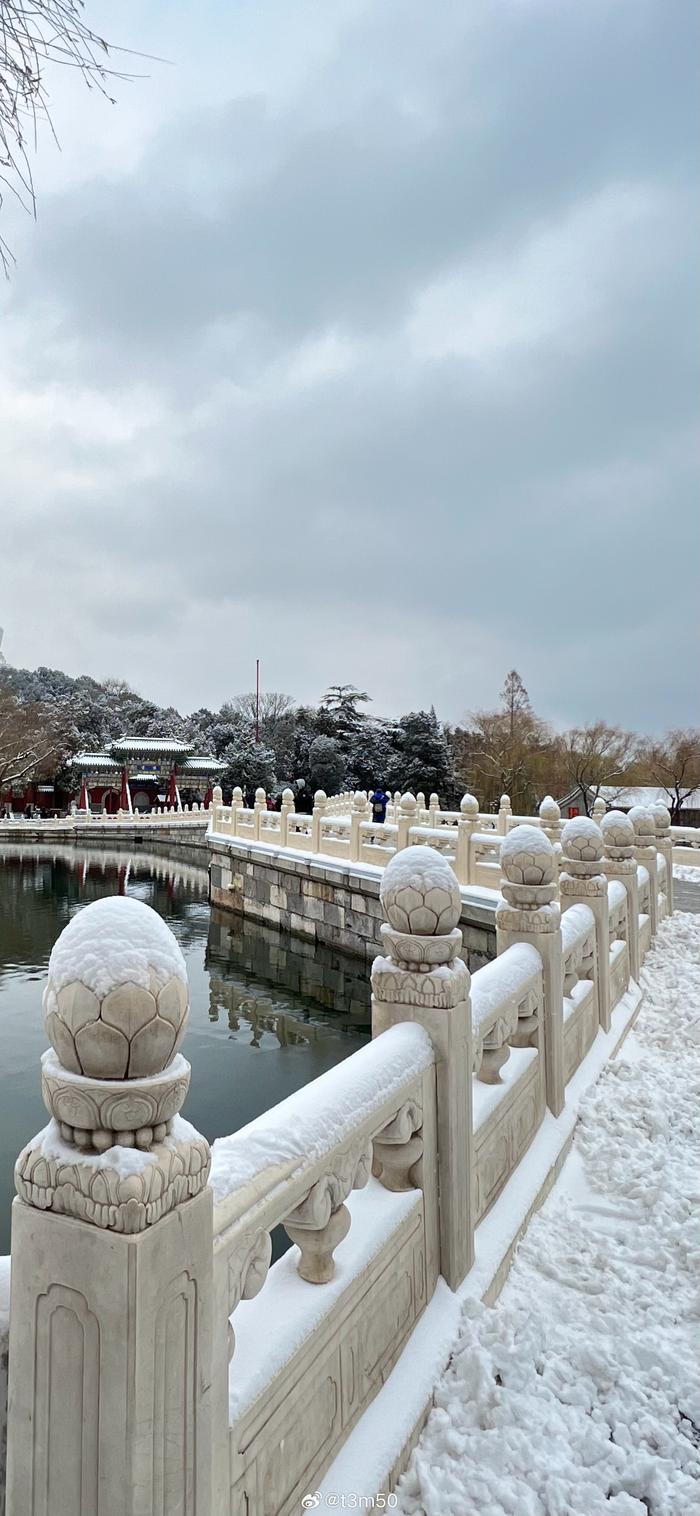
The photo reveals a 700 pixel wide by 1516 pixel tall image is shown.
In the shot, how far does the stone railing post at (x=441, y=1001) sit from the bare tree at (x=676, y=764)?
29.5m

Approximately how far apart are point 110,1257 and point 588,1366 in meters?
1.61

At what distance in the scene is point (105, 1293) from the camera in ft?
3.15

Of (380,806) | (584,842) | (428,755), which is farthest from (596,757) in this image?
(584,842)

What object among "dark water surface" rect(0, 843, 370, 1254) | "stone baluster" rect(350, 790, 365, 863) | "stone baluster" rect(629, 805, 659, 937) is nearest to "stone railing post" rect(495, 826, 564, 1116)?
"dark water surface" rect(0, 843, 370, 1254)

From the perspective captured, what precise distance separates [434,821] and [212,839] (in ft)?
17.5

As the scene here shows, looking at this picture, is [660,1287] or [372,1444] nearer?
[372,1444]

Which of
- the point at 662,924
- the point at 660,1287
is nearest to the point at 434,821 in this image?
the point at 662,924

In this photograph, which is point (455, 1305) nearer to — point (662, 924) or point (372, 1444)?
point (372, 1444)

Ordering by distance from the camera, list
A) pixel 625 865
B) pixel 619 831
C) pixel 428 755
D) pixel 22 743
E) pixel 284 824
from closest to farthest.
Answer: pixel 625 865 < pixel 619 831 < pixel 284 824 < pixel 428 755 < pixel 22 743

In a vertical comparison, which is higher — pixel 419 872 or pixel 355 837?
pixel 419 872

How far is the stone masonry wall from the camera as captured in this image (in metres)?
9.32

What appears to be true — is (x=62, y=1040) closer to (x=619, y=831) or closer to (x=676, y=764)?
(x=619, y=831)

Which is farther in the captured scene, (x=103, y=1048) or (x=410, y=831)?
(x=410, y=831)

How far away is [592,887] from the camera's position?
454cm
